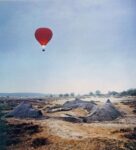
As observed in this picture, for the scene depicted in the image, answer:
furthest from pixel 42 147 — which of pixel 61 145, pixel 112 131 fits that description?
pixel 112 131

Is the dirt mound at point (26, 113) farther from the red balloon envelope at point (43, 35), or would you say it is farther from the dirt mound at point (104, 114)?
the red balloon envelope at point (43, 35)

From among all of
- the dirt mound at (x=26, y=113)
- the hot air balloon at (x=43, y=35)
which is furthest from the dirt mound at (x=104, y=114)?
the hot air balloon at (x=43, y=35)

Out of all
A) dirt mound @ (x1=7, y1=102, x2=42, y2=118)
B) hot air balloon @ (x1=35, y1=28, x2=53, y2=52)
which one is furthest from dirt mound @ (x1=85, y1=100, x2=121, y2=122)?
hot air balloon @ (x1=35, y1=28, x2=53, y2=52)

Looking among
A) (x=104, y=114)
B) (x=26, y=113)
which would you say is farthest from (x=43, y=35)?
(x=104, y=114)

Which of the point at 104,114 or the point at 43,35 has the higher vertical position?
the point at 43,35

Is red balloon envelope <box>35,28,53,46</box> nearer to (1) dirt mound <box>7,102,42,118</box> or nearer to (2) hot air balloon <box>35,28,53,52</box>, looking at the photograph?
(2) hot air balloon <box>35,28,53,52</box>

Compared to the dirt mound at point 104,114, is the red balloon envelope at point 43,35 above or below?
above

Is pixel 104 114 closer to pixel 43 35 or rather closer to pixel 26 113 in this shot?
pixel 26 113

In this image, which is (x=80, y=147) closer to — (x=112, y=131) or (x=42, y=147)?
(x=42, y=147)
